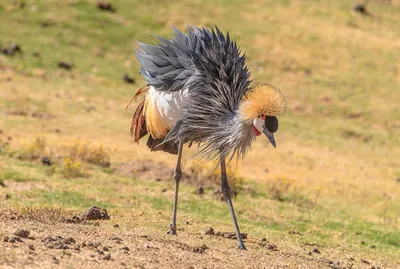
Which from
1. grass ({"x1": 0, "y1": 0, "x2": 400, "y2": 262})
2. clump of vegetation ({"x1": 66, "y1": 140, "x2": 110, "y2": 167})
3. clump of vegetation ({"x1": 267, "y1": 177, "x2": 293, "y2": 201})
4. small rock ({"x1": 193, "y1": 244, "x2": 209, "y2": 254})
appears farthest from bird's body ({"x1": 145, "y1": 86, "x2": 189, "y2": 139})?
clump of vegetation ({"x1": 66, "y1": 140, "x2": 110, "y2": 167})

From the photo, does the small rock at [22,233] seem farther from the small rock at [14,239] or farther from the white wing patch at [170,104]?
the white wing patch at [170,104]

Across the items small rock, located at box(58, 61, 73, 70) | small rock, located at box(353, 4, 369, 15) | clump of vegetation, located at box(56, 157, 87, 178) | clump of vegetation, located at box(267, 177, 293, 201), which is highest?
small rock, located at box(353, 4, 369, 15)

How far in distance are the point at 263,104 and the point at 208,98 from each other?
26.6 inches

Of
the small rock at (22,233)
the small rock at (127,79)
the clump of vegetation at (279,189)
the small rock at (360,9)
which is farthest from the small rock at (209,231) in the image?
the small rock at (360,9)

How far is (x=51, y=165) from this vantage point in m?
12.6

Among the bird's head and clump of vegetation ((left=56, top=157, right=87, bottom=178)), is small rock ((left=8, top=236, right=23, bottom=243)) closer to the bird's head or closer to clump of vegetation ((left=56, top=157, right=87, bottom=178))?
the bird's head

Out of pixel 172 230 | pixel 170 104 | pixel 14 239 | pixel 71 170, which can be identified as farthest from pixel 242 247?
pixel 71 170

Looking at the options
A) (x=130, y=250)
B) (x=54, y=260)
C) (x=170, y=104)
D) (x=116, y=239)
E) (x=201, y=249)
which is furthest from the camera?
(x=170, y=104)

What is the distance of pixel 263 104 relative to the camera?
22.7 ft

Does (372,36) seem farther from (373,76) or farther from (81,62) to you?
(81,62)

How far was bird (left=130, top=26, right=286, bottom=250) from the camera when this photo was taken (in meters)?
7.02

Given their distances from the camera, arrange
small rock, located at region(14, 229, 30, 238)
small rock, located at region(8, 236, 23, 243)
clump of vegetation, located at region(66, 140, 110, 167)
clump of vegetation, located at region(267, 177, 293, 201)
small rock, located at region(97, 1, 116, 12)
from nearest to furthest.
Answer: small rock, located at region(8, 236, 23, 243)
small rock, located at region(14, 229, 30, 238)
clump of vegetation, located at region(267, 177, 293, 201)
clump of vegetation, located at region(66, 140, 110, 167)
small rock, located at region(97, 1, 116, 12)

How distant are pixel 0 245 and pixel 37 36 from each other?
64.2 ft

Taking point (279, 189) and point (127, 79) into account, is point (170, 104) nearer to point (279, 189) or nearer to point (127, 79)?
point (279, 189)
